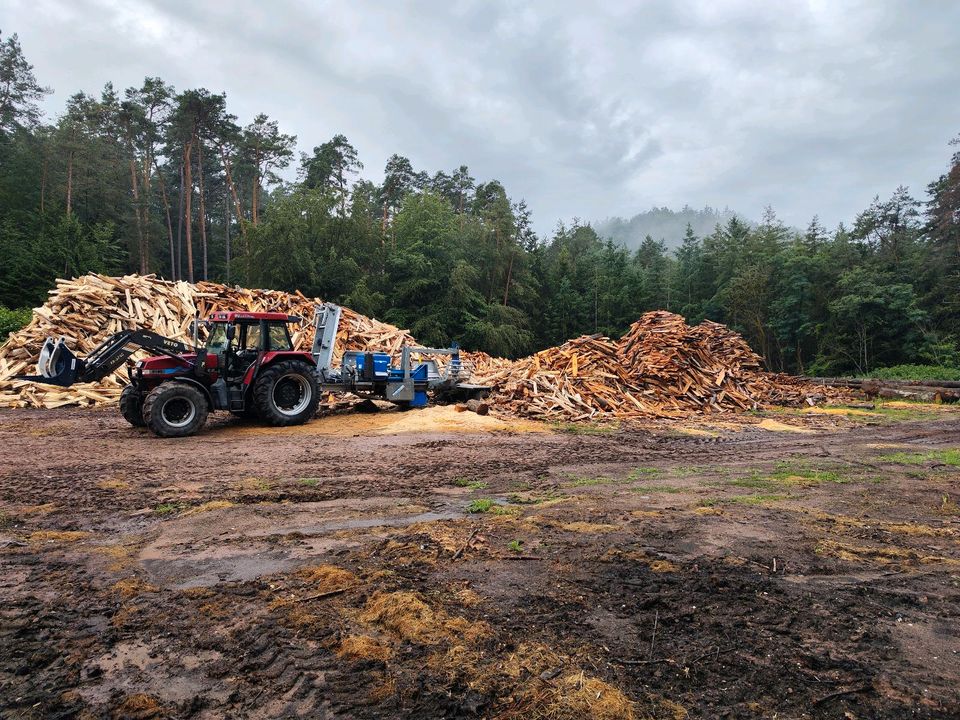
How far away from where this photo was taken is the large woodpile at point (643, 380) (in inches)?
613

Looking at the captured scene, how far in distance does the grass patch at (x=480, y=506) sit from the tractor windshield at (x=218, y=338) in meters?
7.68

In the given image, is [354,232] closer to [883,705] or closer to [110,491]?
[110,491]

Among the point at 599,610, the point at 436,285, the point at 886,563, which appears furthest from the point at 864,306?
the point at 599,610

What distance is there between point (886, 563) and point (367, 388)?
458 inches

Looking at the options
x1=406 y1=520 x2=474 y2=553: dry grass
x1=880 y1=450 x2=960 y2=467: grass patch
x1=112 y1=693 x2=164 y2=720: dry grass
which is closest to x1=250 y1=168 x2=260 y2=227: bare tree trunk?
x1=406 y1=520 x2=474 y2=553: dry grass

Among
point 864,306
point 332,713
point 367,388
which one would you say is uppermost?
point 864,306

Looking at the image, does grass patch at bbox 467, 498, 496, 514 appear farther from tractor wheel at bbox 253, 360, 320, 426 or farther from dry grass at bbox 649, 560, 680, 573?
tractor wheel at bbox 253, 360, 320, 426

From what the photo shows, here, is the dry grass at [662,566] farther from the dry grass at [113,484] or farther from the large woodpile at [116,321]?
the large woodpile at [116,321]

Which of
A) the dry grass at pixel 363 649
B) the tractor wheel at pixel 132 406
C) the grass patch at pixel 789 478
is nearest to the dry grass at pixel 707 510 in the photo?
the grass patch at pixel 789 478

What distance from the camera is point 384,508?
5.89m

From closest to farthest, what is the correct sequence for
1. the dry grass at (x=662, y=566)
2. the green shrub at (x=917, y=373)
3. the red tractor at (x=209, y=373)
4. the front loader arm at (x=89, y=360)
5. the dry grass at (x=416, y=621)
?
the dry grass at (x=416, y=621) → the dry grass at (x=662, y=566) → the red tractor at (x=209, y=373) → the front loader arm at (x=89, y=360) → the green shrub at (x=917, y=373)

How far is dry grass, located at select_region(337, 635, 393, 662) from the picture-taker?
2895mm

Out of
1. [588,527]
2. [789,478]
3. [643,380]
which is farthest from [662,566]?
[643,380]

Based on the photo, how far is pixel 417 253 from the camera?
36812 mm
